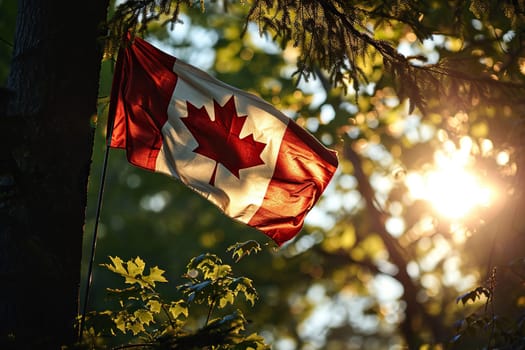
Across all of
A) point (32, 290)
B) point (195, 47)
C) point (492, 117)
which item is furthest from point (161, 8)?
point (195, 47)

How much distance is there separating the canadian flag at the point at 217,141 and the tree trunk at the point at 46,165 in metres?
0.28

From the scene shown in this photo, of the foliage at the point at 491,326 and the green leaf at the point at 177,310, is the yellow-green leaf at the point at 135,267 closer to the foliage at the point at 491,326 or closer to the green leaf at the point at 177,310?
the green leaf at the point at 177,310

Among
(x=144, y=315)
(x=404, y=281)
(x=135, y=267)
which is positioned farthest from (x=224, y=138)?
(x=404, y=281)

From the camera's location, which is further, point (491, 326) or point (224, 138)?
point (224, 138)

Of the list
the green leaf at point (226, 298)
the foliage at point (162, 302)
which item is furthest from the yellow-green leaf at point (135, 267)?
the green leaf at point (226, 298)

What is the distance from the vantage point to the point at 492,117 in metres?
10.5

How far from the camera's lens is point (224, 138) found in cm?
595

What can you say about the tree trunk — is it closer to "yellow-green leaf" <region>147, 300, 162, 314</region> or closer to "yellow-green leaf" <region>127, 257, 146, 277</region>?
"yellow-green leaf" <region>127, 257, 146, 277</region>

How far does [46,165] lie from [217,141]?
1.45m

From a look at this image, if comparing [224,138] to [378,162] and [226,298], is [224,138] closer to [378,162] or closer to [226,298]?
[226,298]

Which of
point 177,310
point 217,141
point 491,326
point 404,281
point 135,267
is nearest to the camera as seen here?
point 135,267

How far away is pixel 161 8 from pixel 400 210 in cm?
997

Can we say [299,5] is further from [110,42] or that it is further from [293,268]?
[293,268]

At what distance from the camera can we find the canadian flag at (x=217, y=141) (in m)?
5.54
